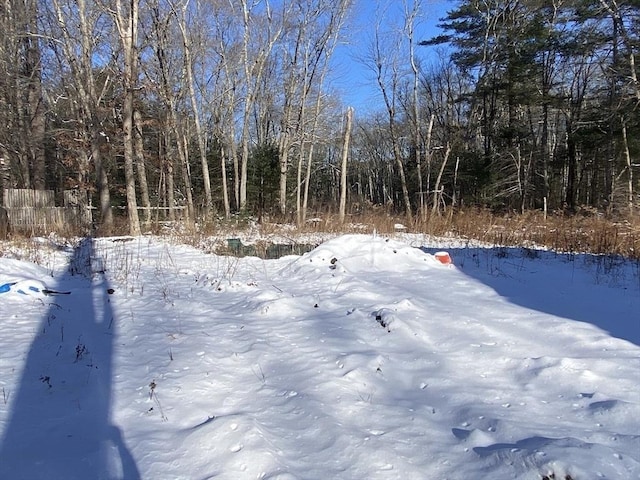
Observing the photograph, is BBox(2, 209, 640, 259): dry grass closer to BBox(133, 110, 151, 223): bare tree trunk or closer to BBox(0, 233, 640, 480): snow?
BBox(133, 110, 151, 223): bare tree trunk

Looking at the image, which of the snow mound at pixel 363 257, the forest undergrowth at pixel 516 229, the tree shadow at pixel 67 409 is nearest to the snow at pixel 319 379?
the tree shadow at pixel 67 409

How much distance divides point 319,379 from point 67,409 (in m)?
1.41

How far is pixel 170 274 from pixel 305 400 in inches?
157

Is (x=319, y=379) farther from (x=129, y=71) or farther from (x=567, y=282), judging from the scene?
(x=129, y=71)

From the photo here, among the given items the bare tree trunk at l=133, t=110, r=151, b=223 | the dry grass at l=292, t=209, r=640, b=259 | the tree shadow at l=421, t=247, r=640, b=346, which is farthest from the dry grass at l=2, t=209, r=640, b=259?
the bare tree trunk at l=133, t=110, r=151, b=223

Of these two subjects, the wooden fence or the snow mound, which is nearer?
the snow mound

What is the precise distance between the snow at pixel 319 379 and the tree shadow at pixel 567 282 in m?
0.05

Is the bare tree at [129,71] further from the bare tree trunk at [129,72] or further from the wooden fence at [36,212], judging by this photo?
the wooden fence at [36,212]

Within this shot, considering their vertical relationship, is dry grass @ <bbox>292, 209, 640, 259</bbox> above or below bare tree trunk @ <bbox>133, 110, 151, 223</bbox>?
below

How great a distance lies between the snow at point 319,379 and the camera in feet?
6.15

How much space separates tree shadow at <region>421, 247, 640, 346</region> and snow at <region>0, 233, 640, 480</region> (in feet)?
0.15

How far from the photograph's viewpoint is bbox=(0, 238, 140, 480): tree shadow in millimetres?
1815

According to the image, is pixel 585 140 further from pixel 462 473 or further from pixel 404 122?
pixel 462 473

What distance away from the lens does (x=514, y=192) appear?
872 inches
